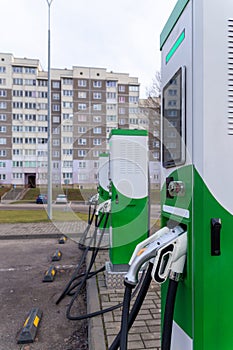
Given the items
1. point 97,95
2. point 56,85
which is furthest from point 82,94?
point 56,85

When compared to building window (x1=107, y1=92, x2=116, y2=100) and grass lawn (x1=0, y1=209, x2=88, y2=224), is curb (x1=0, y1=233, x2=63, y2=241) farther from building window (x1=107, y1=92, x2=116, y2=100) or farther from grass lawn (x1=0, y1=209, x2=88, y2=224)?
building window (x1=107, y1=92, x2=116, y2=100)

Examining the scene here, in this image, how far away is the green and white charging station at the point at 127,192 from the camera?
374 centimetres

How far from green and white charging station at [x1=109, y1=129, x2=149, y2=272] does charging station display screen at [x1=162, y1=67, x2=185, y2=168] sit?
204 cm

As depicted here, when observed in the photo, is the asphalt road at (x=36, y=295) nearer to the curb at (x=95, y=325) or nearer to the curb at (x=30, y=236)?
the curb at (x=95, y=325)

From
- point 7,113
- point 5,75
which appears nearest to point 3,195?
point 7,113

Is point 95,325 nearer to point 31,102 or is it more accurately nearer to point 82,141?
point 82,141

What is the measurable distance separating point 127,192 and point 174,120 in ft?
7.69

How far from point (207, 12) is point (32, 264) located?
16.2 feet

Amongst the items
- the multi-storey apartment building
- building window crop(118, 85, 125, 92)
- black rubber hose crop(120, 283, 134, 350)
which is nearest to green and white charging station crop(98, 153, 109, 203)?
black rubber hose crop(120, 283, 134, 350)

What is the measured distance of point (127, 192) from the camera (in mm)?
3779

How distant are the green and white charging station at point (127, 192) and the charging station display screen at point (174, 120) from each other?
2.04 meters

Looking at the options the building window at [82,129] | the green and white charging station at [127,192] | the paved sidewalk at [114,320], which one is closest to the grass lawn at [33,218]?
the paved sidewalk at [114,320]

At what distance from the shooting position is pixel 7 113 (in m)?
37.7

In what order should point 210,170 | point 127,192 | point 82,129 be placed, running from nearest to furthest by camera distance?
1. point 210,170
2. point 127,192
3. point 82,129
